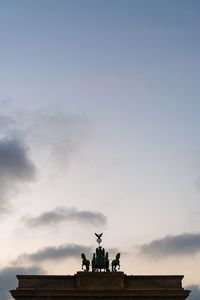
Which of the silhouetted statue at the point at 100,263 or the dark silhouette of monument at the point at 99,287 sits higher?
the silhouetted statue at the point at 100,263

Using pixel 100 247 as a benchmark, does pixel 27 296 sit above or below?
below

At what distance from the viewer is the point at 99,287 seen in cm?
6781

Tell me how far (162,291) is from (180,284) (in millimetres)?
2651

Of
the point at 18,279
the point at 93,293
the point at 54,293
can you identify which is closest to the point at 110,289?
the point at 93,293

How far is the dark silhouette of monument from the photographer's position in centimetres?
6744

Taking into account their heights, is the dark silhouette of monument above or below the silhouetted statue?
below

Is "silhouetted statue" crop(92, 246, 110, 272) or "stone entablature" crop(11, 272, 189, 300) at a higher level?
"silhouetted statue" crop(92, 246, 110, 272)

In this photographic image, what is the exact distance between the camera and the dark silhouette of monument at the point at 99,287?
2655 inches

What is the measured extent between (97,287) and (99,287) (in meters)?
0.22

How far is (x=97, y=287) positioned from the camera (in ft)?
222

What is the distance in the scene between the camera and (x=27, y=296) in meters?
67.4

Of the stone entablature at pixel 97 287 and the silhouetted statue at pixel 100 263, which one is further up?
the silhouetted statue at pixel 100 263

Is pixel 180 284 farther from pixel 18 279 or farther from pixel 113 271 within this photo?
pixel 18 279

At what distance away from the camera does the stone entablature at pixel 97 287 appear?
221ft
